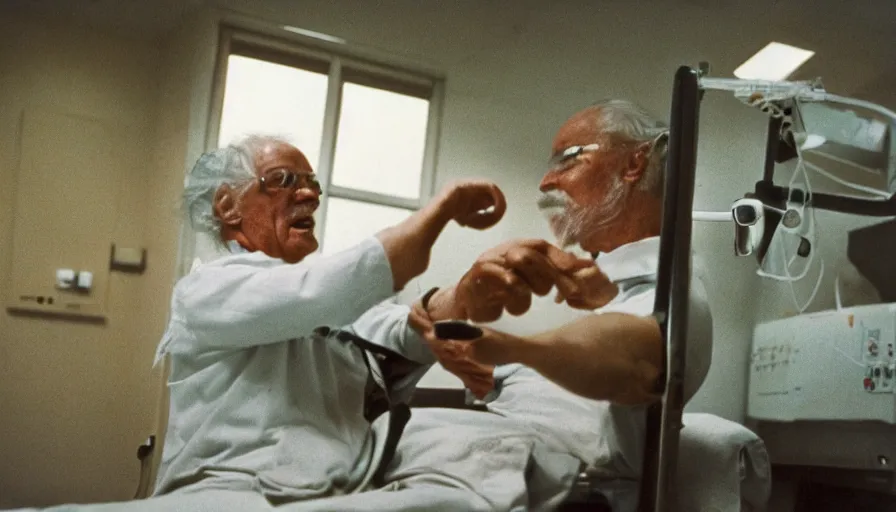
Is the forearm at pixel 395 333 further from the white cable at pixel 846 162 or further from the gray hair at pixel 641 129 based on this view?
the white cable at pixel 846 162

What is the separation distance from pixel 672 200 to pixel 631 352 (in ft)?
0.51

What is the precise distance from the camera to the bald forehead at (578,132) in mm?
875

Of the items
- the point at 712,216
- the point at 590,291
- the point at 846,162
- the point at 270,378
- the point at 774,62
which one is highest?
the point at 774,62

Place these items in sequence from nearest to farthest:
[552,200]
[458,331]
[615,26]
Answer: [458,331], [552,200], [615,26]

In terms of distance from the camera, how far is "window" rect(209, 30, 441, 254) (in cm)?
79

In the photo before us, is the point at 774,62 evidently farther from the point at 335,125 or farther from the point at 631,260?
the point at 335,125

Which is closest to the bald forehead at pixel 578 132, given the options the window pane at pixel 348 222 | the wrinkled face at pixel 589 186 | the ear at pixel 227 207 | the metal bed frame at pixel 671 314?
the wrinkled face at pixel 589 186

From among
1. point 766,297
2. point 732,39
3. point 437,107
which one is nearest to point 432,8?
point 437,107

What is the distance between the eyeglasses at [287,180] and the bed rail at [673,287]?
347mm

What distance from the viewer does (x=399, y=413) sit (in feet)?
2.57

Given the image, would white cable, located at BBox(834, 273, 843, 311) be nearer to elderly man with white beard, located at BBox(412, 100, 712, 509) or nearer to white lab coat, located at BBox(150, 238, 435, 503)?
elderly man with white beard, located at BBox(412, 100, 712, 509)

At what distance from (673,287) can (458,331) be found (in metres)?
0.23

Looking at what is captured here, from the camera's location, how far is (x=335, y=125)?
0.81 meters

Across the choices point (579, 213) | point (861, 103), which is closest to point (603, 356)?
point (579, 213)
